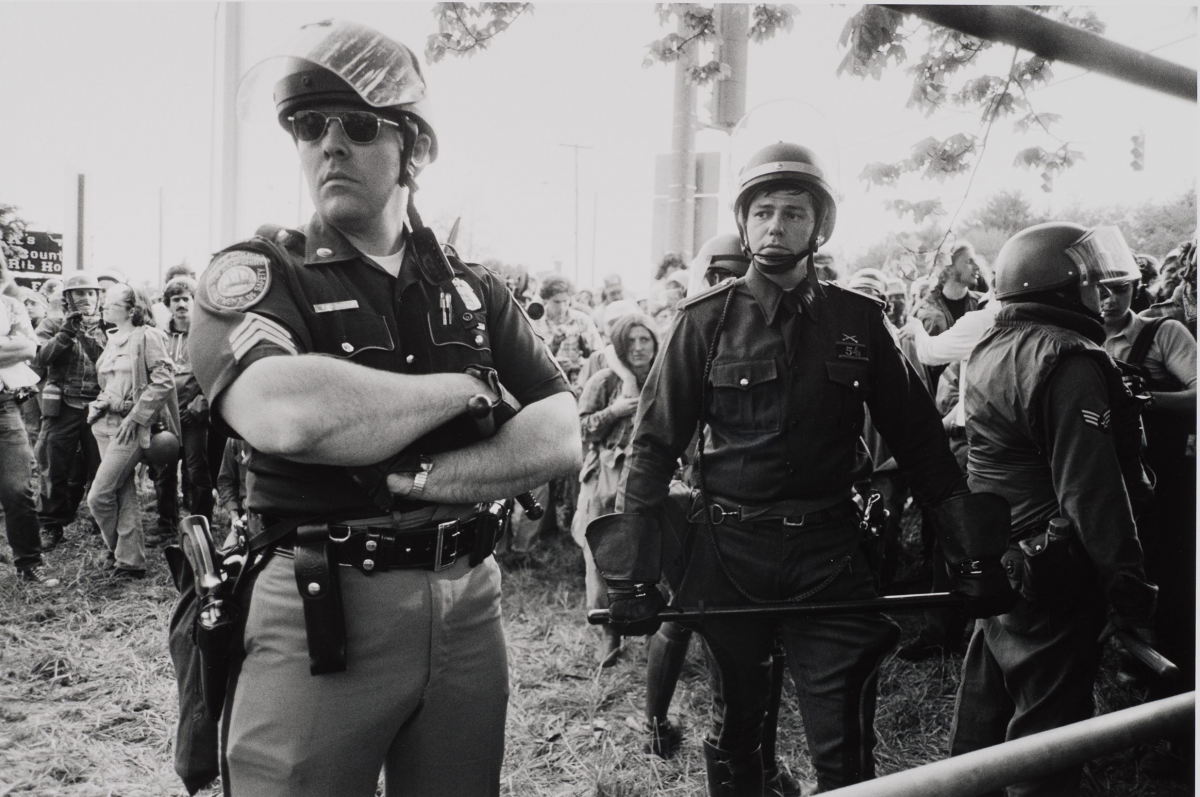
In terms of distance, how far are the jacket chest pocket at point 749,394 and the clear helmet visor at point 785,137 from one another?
0.58 metres

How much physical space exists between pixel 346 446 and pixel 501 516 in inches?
17.6

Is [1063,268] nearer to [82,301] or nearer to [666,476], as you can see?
[666,476]

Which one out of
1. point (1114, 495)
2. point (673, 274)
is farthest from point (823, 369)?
point (673, 274)

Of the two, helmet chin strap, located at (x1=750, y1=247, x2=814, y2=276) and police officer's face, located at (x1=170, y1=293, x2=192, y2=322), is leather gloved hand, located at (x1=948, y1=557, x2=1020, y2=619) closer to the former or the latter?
helmet chin strap, located at (x1=750, y1=247, x2=814, y2=276)

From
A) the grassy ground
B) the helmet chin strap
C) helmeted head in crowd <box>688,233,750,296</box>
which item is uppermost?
helmeted head in crowd <box>688,233,750,296</box>

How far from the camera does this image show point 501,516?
6.56 ft

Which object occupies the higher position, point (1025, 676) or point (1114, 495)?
point (1114, 495)

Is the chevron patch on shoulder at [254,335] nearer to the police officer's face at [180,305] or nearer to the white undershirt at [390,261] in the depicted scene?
the white undershirt at [390,261]

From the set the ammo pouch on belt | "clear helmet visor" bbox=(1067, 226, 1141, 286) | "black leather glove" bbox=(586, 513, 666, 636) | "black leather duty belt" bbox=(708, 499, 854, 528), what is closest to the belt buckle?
"black leather glove" bbox=(586, 513, 666, 636)

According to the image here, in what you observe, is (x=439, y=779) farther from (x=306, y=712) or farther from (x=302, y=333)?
(x=302, y=333)

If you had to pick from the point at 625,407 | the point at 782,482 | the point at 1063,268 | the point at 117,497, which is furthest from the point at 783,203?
the point at 117,497

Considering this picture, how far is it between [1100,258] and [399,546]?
99.9 inches

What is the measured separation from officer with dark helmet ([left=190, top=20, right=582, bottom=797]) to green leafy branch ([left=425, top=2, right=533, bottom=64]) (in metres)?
2.00

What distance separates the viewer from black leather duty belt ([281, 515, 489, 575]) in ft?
5.73
